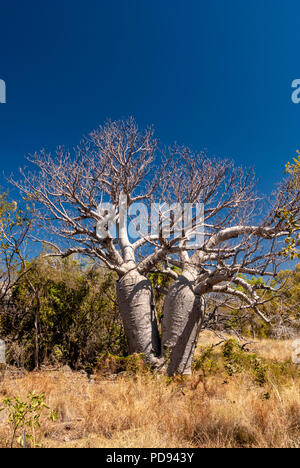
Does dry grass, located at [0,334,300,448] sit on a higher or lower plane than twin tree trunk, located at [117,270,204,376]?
lower

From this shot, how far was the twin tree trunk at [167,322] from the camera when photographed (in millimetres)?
4766

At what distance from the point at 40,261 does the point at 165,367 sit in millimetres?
3123

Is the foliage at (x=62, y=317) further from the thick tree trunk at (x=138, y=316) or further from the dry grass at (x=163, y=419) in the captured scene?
the dry grass at (x=163, y=419)

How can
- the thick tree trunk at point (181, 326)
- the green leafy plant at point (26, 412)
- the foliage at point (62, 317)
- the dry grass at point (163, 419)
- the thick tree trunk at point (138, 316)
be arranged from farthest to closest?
the foliage at point (62, 317)
the thick tree trunk at point (138, 316)
the thick tree trunk at point (181, 326)
the dry grass at point (163, 419)
the green leafy plant at point (26, 412)

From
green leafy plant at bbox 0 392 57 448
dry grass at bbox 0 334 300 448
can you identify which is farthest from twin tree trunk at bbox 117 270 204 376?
green leafy plant at bbox 0 392 57 448

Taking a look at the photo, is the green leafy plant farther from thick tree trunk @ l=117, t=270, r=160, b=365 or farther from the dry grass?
thick tree trunk @ l=117, t=270, r=160, b=365

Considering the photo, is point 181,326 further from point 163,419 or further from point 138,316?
point 163,419

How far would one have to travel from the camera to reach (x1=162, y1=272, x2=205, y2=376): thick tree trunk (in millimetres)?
4730

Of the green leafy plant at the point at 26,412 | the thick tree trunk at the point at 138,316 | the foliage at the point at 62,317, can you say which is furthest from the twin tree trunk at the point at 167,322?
the green leafy plant at the point at 26,412

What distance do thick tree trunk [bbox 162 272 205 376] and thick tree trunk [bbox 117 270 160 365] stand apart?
0.26 metres

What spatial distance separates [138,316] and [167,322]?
1.71ft

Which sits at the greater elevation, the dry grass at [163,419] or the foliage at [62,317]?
the foliage at [62,317]

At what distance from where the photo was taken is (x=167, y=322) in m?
4.95

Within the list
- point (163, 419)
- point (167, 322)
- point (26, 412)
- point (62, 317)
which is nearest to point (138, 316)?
point (167, 322)
